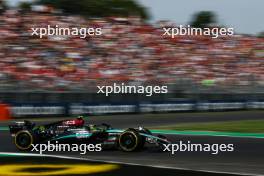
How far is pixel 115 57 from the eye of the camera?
23.0 m

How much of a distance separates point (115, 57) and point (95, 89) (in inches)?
85.7

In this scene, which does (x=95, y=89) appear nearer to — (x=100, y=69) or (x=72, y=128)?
(x=100, y=69)

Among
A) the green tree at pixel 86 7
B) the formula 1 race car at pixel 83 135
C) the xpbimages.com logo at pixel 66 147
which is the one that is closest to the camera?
the formula 1 race car at pixel 83 135

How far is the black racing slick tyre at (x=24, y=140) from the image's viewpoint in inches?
380

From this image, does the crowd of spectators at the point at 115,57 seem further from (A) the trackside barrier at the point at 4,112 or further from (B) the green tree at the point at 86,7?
(B) the green tree at the point at 86,7

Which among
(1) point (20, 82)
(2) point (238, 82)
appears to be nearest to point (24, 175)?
(1) point (20, 82)

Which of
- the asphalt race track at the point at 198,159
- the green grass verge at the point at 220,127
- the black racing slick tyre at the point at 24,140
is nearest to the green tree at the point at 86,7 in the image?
the green grass verge at the point at 220,127

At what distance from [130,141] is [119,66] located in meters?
13.8

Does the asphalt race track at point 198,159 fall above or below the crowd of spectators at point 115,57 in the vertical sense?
below

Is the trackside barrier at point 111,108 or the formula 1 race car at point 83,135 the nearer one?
the formula 1 race car at point 83,135

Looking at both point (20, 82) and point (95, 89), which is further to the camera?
point (95, 89)

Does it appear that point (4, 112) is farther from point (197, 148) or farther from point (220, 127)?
point (197, 148)

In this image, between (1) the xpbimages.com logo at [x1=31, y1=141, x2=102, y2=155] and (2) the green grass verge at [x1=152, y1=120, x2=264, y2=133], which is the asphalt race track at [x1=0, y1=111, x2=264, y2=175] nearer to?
(1) the xpbimages.com logo at [x1=31, y1=141, x2=102, y2=155]

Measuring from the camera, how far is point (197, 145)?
34.0 ft
